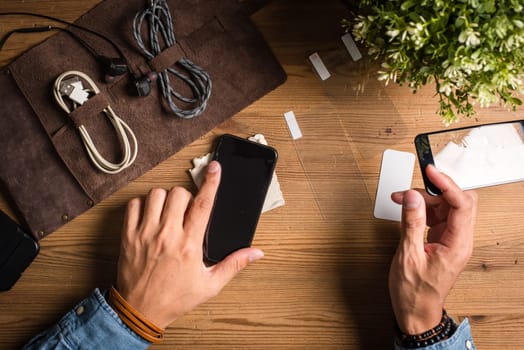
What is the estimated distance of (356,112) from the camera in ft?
2.89

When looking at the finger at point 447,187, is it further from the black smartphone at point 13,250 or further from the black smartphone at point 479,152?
the black smartphone at point 13,250

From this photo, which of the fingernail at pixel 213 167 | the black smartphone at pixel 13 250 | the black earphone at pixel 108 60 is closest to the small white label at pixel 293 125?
the fingernail at pixel 213 167

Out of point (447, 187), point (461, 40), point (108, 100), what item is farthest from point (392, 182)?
point (108, 100)

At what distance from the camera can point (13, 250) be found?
793 mm

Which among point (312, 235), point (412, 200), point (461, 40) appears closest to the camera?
point (461, 40)

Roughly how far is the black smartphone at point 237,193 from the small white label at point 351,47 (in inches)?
10.2

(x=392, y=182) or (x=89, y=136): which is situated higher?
(x=89, y=136)

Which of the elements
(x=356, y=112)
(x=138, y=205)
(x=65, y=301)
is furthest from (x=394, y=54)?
(x=65, y=301)

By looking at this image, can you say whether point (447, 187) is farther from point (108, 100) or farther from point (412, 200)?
point (108, 100)

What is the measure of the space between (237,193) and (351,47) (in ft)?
1.25

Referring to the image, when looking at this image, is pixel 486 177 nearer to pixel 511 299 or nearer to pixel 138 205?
pixel 511 299

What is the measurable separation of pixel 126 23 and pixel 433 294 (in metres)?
0.78

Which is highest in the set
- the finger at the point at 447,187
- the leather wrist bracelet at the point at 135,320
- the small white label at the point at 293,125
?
the small white label at the point at 293,125

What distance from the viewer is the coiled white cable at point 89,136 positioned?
0.80 m
